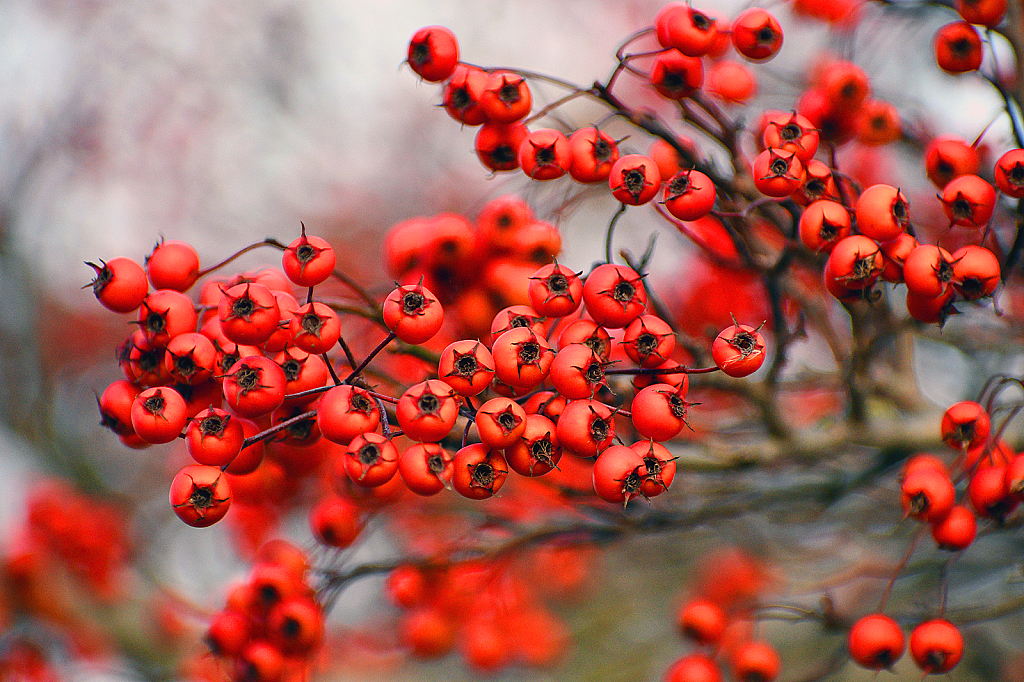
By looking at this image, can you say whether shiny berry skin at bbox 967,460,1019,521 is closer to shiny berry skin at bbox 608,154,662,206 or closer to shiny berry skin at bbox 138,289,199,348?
shiny berry skin at bbox 608,154,662,206

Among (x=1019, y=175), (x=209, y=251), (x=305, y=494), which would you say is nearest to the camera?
(x=1019, y=175)

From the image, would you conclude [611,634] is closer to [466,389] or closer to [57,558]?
[57,558]

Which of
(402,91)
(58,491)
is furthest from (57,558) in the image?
(402,91)

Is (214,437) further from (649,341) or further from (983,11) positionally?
(983,11)

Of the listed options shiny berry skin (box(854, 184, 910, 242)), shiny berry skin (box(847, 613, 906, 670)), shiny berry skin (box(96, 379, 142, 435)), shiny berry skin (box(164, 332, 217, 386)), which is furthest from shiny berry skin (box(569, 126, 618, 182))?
shiny berry skin (box(847, 613, 906, 670))

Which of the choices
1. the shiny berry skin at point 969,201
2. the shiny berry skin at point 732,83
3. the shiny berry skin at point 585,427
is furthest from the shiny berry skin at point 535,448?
the shiny berry skin at point 732,83

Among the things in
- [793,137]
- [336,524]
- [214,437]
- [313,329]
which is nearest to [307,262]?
[313,329]
